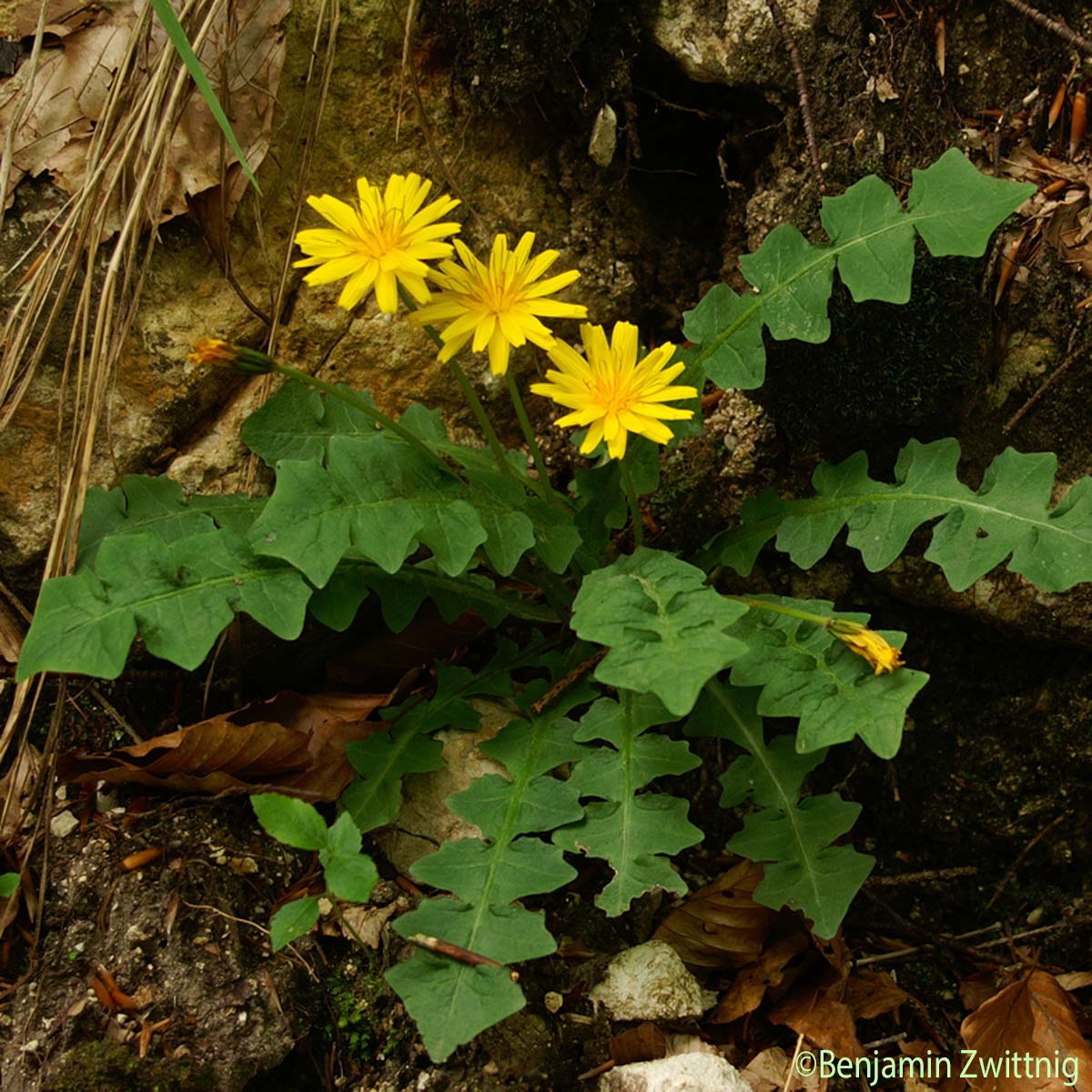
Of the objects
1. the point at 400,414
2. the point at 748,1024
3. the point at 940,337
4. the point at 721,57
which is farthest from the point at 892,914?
the point at 721,57

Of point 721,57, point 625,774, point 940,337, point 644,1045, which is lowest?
point 644,1045

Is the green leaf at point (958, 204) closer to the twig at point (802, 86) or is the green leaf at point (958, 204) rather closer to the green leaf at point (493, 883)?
the twig at point (802, 86)

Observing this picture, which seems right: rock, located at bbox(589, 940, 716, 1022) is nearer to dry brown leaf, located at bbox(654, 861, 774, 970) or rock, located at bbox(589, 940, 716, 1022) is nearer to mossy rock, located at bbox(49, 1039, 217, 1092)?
dry brown leaf, located at bbox(654, 861, 774, 970)

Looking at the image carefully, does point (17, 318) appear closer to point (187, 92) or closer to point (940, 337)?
point (187, 92)

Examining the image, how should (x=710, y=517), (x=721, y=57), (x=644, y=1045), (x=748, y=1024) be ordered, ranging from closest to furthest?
(x=644, y=1045) < (x=748, y=1024) < (x=721, y=57) < (x=710, y=517)

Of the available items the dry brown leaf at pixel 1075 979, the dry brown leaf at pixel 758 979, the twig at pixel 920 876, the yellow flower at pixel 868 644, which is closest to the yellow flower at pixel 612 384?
the yellow flower at pixel 868 644

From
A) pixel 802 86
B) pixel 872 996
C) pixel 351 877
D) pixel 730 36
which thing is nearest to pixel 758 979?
pixel 872 996

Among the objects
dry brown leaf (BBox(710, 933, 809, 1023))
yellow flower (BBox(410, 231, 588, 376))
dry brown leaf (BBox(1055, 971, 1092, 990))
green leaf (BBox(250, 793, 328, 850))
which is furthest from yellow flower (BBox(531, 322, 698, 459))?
dry brown leaf (BBox(1055, 971, 1092, 990))
